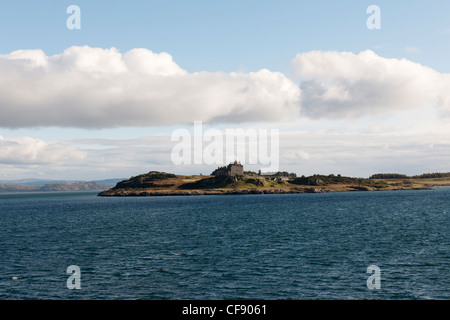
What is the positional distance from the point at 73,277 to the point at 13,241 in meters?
39.5

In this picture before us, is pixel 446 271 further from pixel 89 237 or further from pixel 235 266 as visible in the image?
pixel 89 237

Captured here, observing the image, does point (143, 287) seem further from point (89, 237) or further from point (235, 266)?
point (89, 237)

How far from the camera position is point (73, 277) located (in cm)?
4181

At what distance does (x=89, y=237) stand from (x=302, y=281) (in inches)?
2004
